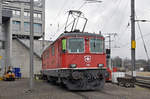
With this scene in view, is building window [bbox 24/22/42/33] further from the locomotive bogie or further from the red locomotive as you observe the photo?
the locomotive bogie

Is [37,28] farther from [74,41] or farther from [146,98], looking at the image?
[146,98]

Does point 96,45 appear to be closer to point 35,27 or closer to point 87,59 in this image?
point 87,59

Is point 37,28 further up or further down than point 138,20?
further up

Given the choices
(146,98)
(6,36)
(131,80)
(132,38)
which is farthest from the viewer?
(6,36)

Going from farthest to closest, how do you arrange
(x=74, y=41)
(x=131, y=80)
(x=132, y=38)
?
(x=132, y=38) < (x=131, y=80) < (x=74, y=41)

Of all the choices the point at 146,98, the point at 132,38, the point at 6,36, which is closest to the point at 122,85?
the point at 132,38

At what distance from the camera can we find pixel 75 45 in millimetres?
12312

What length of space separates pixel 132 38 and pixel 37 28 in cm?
4694

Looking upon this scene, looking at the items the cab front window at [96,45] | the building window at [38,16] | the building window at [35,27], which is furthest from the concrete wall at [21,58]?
the building window at [38,16]

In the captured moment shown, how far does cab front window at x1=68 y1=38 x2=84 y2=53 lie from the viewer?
12.2m

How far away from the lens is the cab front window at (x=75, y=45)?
12.2 metres

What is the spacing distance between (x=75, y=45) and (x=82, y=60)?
947 mm

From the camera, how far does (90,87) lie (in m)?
12.2

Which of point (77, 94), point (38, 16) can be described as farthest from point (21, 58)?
point (38, 16)
